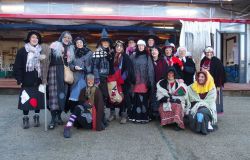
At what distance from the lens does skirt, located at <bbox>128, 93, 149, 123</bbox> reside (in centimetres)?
737

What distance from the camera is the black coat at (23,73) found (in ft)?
21.5

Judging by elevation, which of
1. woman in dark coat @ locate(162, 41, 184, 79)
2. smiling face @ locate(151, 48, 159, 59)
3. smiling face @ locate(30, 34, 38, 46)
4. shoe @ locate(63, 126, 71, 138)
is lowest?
shoe @ locate(63, 126, 71, 138)

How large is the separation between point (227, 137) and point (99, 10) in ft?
30.6

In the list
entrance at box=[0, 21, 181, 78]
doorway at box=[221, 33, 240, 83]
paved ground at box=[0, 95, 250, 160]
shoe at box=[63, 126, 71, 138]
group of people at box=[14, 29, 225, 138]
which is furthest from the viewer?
doorway at box=[221, 33, 240, 83]

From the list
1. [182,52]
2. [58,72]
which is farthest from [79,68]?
[182,52]

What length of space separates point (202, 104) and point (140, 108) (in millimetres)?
1278

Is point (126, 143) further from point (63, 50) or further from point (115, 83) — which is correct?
point (63, 50)

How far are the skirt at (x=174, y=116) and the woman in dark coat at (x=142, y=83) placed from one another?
59 centimetres

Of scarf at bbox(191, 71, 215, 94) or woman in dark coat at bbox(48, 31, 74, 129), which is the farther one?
scarf at bbox(191, 71, 215, 94)

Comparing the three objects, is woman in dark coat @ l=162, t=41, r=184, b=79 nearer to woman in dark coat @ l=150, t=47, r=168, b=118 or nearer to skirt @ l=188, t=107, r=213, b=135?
woman in dark coat @ l=150, t=47, r=168, b=118

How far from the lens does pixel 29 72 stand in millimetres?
6609

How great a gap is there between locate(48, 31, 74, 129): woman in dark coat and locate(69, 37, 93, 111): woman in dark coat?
0.13m

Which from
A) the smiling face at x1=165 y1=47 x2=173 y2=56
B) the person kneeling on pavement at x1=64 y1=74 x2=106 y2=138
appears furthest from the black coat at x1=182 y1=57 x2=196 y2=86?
the person kneeling on pavement at x1=64 y1=74 x2=106 y2=138

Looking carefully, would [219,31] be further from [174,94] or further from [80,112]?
[80,112]
